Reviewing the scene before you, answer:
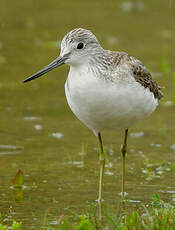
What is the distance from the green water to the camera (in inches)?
271

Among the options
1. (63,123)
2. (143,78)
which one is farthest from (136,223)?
(63,123)

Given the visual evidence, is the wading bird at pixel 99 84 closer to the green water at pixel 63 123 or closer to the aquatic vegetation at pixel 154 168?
the green water at pixel 63 123

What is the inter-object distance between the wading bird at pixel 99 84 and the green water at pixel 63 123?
663 millimetres

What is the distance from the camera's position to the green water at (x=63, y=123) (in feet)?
22.6

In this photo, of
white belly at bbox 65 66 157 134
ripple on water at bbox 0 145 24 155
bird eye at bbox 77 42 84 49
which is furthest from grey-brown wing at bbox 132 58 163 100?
ripple on water at bbox 0 145 24 155

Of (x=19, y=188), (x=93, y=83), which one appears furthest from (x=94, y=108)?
(x=19, y=188)

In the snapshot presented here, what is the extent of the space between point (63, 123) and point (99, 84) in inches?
121

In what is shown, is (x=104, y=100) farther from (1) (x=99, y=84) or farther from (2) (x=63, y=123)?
(2) (x=63, y=123)

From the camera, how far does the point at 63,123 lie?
9.21 meters

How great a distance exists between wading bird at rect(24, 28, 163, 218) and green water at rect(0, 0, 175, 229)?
2.17ft

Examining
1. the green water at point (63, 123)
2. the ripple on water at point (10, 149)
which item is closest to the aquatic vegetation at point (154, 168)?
the green water at point (63, 123)

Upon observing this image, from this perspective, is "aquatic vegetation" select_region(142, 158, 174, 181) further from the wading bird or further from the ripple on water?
the ripple on water

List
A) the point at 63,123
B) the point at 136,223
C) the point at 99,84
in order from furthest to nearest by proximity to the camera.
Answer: the point at 63,123 → the point at 99,84 → the point at 136,223

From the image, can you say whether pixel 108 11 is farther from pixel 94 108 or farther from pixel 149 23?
pixel 94 108
